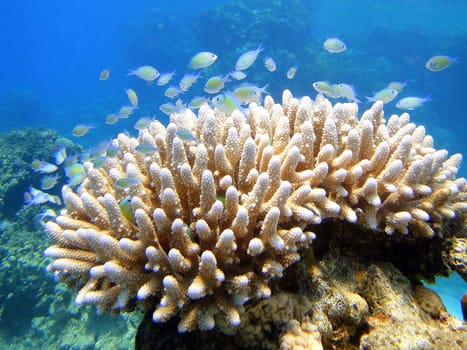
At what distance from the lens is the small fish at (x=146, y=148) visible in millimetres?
2756

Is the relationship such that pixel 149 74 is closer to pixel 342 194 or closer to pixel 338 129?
pixel 338 129

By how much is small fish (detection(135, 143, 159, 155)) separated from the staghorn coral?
0.25 ft

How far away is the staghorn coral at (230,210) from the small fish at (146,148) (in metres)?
0.08

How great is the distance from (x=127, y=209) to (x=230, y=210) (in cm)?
90

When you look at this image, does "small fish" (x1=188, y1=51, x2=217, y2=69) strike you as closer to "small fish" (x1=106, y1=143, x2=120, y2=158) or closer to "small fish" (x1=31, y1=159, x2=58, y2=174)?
"small fish" (x1=106, y1=143, x2=120, y2=158)

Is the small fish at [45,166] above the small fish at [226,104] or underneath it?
above

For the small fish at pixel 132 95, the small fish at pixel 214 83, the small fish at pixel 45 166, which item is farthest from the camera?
the small fish at pixel 45 166

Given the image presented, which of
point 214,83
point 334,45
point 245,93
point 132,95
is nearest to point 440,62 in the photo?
point 334,45

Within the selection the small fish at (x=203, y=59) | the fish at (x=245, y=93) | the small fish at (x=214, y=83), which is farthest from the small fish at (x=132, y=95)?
the fish at (x=245, y=93)

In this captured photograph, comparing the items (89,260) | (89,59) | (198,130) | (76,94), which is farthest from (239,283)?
(89,59)

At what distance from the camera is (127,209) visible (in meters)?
2.42

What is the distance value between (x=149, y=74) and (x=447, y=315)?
6.00 meters

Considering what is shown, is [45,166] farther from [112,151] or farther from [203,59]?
[112,151]

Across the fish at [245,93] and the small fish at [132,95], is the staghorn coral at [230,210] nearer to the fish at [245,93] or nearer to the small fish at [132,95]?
the fish at [245,93]
